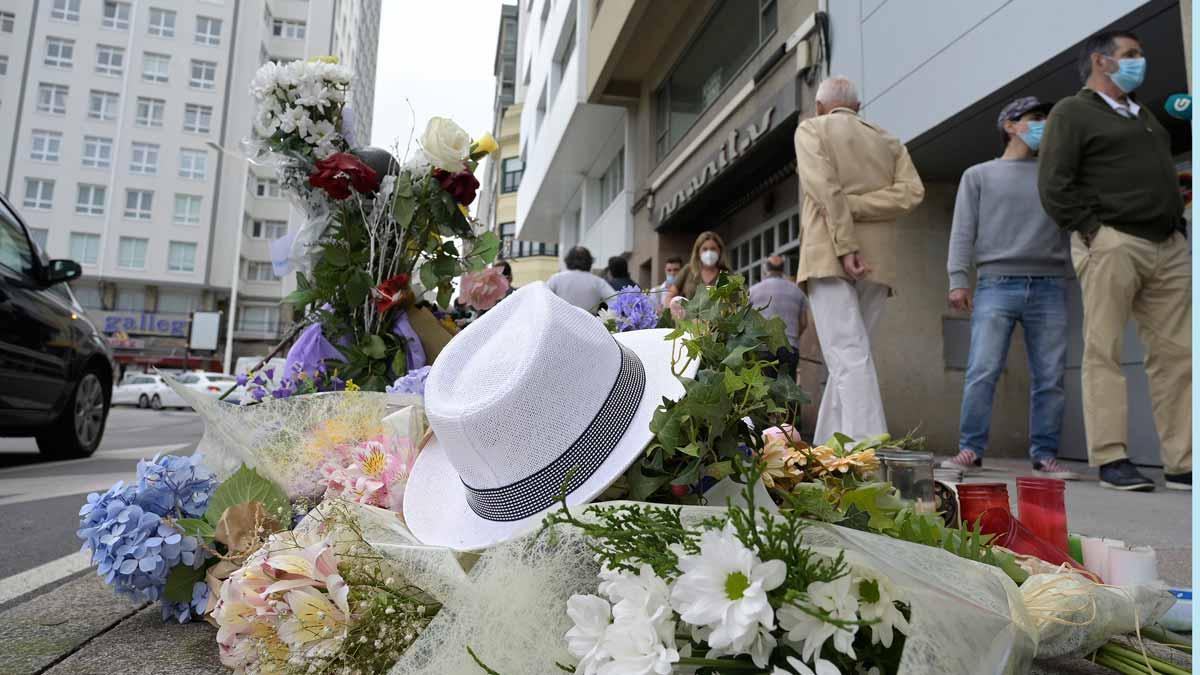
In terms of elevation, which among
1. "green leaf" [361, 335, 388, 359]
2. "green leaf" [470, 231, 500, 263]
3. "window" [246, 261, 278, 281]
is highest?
"window" [246, 261, 278, 281]

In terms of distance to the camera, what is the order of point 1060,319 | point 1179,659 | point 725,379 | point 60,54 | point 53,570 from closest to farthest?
point 725,379 < point 1179,659 < point 53,570 < point 1060,319 < point 60,54

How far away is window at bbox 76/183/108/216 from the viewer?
1673 inches

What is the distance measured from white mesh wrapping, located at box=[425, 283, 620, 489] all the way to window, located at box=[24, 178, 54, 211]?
171 ft

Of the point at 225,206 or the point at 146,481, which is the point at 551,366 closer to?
the point at 146,481

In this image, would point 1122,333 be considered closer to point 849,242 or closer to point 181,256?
point 849,242

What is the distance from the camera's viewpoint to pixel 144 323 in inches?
1713

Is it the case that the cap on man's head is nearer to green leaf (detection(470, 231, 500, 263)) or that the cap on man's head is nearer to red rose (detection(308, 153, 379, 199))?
green leaf (detection(470, 231, 500, 263))

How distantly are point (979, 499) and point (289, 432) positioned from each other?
1613 millimetres

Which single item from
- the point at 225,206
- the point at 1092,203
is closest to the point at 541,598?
the point at 1092,203

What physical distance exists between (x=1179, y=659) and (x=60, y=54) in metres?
56.2

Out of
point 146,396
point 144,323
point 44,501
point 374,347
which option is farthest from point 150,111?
point 374,347

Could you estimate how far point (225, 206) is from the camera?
147 ft

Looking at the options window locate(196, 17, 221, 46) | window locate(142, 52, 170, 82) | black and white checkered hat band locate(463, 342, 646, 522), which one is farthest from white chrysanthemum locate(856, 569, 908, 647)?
window locate(196, 17, 221, 46)

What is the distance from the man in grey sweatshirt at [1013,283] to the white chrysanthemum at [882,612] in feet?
13.0
